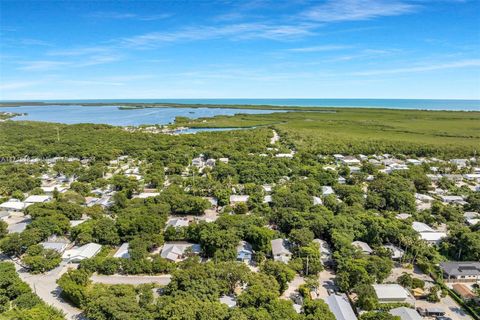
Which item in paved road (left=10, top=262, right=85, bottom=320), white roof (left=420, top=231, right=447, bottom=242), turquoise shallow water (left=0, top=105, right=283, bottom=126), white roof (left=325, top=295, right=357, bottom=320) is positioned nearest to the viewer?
white roof (left=325, top=295, right=357, bottom=320)

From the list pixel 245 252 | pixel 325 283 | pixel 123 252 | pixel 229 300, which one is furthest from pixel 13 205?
pixel 325 283

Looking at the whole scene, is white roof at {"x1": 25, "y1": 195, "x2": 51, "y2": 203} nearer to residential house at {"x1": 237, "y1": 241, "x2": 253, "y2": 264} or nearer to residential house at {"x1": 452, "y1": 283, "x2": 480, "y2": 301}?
residential house at {"x1": 237, "y1": 241, "x2": 253, "y2": 264}

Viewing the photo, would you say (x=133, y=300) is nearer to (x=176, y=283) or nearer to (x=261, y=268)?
(x=176, y=283)

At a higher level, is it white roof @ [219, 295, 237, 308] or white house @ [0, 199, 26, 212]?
white house @ [0, 199, 26, 212]

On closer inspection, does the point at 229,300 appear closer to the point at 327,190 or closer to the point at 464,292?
the point at 464,292

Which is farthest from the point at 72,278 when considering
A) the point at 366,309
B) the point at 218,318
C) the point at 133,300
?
the point at 366,309

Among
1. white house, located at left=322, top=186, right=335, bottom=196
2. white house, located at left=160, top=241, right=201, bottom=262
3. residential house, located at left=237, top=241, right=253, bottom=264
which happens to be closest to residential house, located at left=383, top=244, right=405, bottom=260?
residential house, located at left=237, top=241, right=253, bottom=264

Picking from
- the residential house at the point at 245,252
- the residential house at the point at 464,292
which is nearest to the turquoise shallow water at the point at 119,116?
the residential house at the point at 245,252

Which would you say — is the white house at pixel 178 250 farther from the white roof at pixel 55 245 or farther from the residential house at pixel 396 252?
the residential house at pixel 396 252
